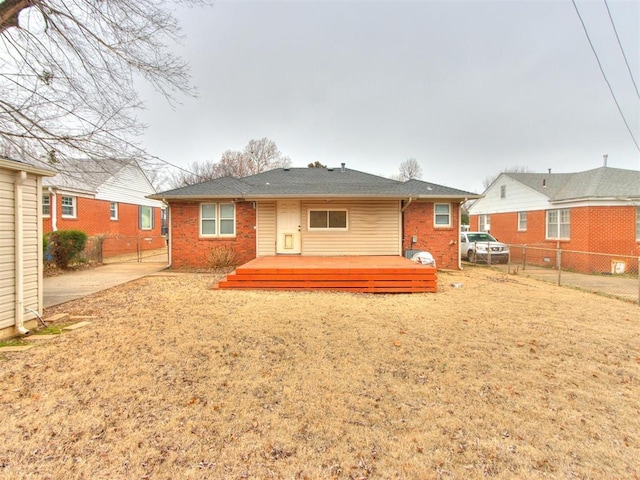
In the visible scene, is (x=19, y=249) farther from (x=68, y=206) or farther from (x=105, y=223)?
(x=105, y=223)

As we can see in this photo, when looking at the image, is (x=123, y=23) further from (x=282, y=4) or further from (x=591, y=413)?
(x=591, y=413)

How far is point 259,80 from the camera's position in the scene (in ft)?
46.5

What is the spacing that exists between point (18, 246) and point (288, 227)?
24.0 ft

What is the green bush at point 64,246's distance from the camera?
1077 centimetres

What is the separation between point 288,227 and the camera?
35.8 ft

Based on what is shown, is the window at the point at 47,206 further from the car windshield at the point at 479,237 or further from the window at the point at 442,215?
the car windshield at the point at 479,237

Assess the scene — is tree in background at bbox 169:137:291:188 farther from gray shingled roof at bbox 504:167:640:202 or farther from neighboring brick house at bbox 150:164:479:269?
gray shingled roof at bbox 504:167:640:202

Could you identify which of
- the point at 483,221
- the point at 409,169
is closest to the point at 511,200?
the point at 483,221

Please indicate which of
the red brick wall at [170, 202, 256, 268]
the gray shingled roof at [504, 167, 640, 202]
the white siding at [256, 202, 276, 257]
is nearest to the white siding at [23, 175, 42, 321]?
the red brick wall at [170, 202, 256, 268]

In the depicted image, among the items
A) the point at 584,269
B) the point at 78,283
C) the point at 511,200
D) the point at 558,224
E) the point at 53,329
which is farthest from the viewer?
the point at 511,200

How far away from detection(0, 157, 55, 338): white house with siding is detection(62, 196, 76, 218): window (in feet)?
40.7

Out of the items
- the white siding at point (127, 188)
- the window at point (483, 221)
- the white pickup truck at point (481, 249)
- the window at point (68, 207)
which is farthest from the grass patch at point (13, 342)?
the window at point (483, 221)

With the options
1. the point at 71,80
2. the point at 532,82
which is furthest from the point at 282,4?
the point at 532,82

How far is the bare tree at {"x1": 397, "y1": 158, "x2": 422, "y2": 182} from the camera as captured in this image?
1702 inches
